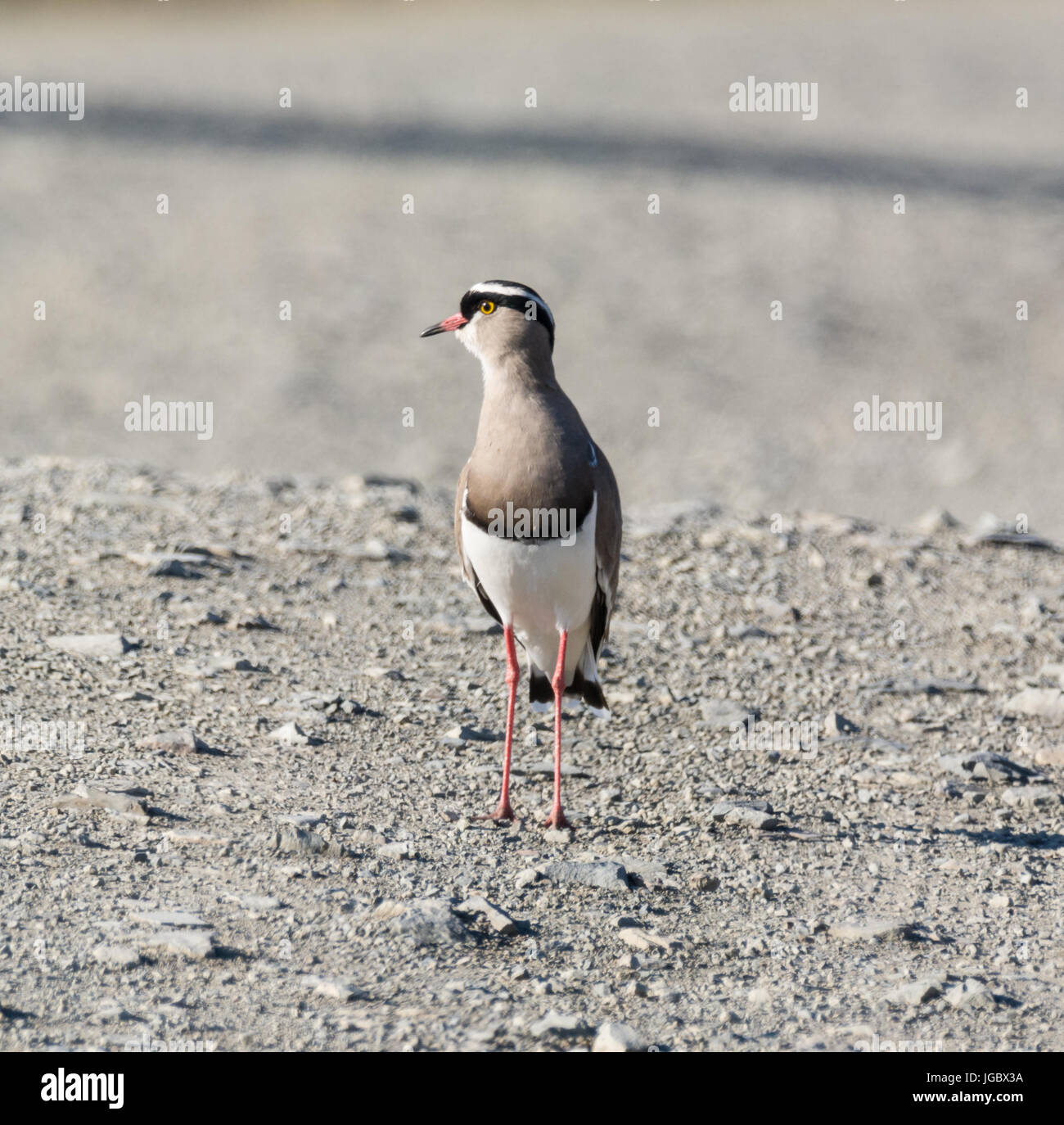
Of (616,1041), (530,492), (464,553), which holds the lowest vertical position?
(616,1041)

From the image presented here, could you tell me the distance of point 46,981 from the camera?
13.9 feet

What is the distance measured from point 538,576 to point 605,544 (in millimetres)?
350

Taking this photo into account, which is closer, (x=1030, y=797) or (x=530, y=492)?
(x=530, y=492)

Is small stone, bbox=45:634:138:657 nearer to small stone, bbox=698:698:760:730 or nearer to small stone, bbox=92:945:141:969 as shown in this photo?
small stone, bbox=92:945:141:969

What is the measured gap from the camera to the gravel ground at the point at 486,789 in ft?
14.4

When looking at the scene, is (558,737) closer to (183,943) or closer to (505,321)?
(505,321)

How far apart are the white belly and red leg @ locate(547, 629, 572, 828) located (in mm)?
102

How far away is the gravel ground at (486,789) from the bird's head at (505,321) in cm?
173

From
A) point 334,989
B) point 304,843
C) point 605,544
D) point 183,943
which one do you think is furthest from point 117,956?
point 605,544

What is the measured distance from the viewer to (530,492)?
5660mm

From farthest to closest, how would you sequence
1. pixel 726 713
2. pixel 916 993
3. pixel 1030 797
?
1. pixel 726 713
2. pixel 1030 797
3. pixel 916 993

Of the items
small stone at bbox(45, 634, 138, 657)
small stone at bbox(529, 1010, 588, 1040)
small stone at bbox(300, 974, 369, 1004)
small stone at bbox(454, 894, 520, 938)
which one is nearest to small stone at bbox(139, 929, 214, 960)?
small stone at bbox(300, 974, 369, 1004)

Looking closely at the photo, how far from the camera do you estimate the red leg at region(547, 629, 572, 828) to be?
5.71m

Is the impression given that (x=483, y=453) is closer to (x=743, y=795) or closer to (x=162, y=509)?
(x=743, y=795)
